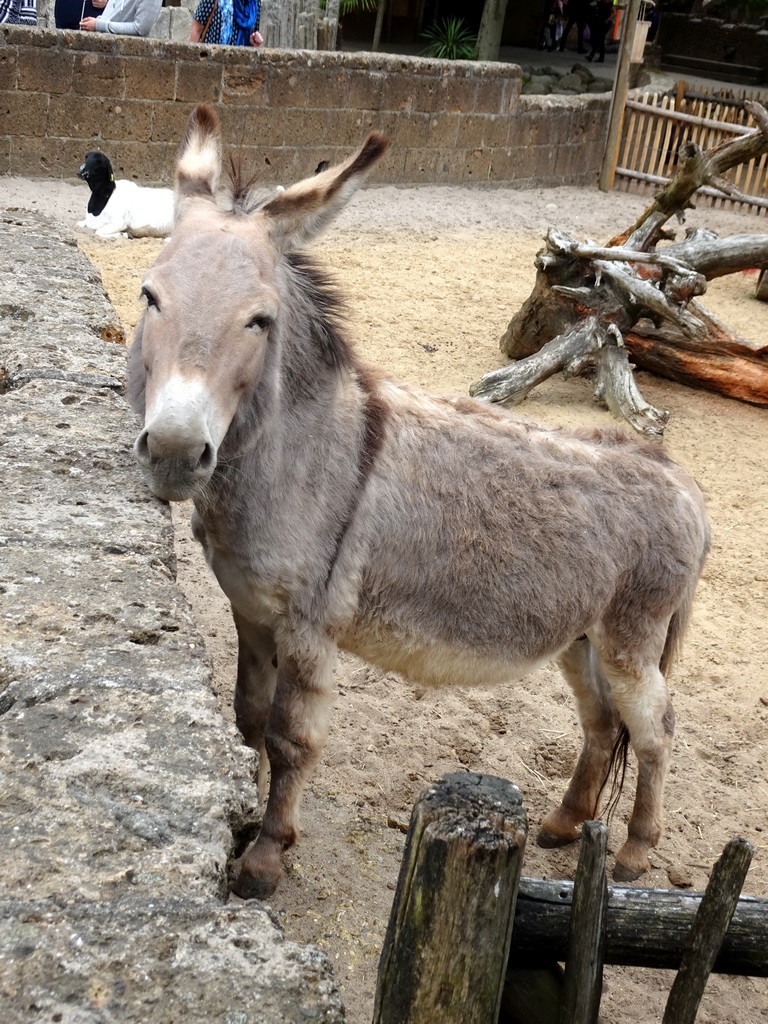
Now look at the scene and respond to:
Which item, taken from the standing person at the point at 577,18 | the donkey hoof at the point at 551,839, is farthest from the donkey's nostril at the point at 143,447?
the standing person at the point at 577,18

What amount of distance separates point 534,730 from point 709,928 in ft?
7.83

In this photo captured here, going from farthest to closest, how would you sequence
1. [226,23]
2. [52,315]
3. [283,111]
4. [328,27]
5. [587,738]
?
1. [328,27]
2. [283,111]
3. [226,23]
4. [52,315]
5. [587,738]

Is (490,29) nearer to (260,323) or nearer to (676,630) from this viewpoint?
(676,630)

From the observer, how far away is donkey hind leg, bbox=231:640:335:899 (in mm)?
2992

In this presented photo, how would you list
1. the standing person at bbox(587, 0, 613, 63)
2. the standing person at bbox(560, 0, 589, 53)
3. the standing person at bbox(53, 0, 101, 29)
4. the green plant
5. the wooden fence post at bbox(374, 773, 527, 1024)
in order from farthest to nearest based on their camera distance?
1. the standing person at bbox(560, 0, 589, 53)
2. the standing person at bbox(587, 0, 613, 63)
3. the green plant
4. the standing person at bbox(53, 0, 101, 29)
5. the wooden fence post at bbox(374, 773, 527, 1024)

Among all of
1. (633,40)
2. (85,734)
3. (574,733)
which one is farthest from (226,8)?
(85,734)

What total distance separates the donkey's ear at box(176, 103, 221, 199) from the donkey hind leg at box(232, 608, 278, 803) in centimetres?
132

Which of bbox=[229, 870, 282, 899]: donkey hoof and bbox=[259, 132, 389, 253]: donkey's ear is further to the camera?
bbox=[229, 870, 282, 899]: donkey hoof

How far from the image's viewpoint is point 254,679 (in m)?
3.38

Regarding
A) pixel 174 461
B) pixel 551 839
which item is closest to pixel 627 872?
pixel 551 839

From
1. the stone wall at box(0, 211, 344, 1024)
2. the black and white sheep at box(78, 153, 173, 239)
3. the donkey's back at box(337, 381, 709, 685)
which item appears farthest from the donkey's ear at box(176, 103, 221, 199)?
the black and white sheep at box(78, 153, 173, 239)

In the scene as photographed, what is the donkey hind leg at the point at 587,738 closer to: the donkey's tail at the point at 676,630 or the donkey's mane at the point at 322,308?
the donkey's tail at the point at 676,630

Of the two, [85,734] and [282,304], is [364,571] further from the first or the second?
[85,734]

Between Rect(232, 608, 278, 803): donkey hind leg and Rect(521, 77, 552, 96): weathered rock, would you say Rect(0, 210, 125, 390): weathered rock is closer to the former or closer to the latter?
Rect(232, 608, 278, 803): donkey hind leg
